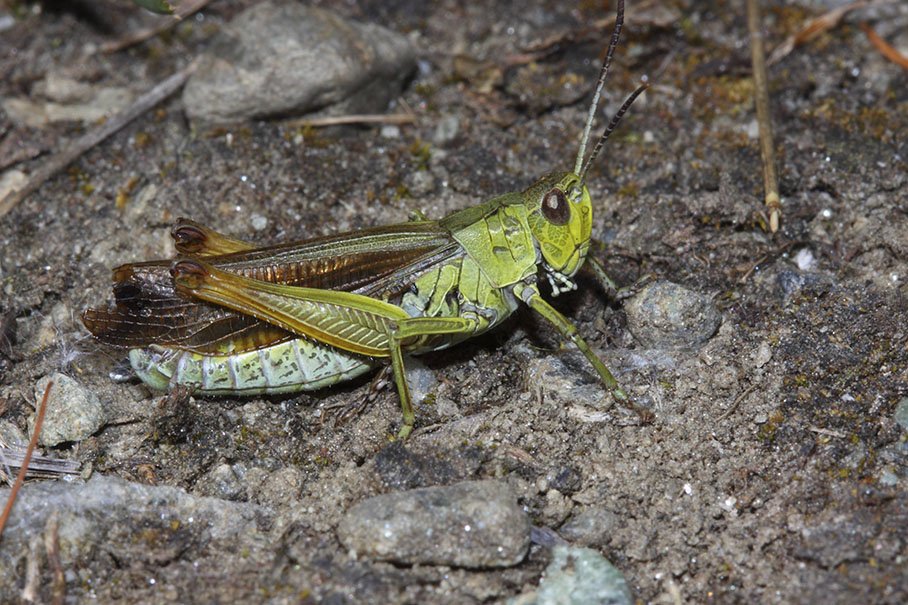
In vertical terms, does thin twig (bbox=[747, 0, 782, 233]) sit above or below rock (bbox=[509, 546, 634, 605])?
above

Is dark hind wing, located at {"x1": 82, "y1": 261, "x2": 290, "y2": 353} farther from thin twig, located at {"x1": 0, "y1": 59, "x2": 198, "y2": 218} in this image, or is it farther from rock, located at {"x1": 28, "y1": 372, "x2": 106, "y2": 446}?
thin twig, located at {"x1": 0, "y1": 59, "x2": 198, "y2": 218}

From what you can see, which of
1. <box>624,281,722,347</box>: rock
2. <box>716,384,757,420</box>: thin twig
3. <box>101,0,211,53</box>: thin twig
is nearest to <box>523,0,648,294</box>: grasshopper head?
<box>624,281,722,347</box>: rock

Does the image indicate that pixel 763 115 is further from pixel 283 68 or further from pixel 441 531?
pixel 441 531

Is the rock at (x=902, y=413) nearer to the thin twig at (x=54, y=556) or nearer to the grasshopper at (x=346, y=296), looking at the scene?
the grasshopper at (x=346, y=296)

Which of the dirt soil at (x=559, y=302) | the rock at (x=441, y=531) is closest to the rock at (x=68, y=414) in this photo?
the dirt soil at (x=559, y=302)

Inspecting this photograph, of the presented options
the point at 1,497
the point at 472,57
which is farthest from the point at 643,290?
the point at 1,497

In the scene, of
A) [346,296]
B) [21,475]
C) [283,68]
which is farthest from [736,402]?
[283,68]
